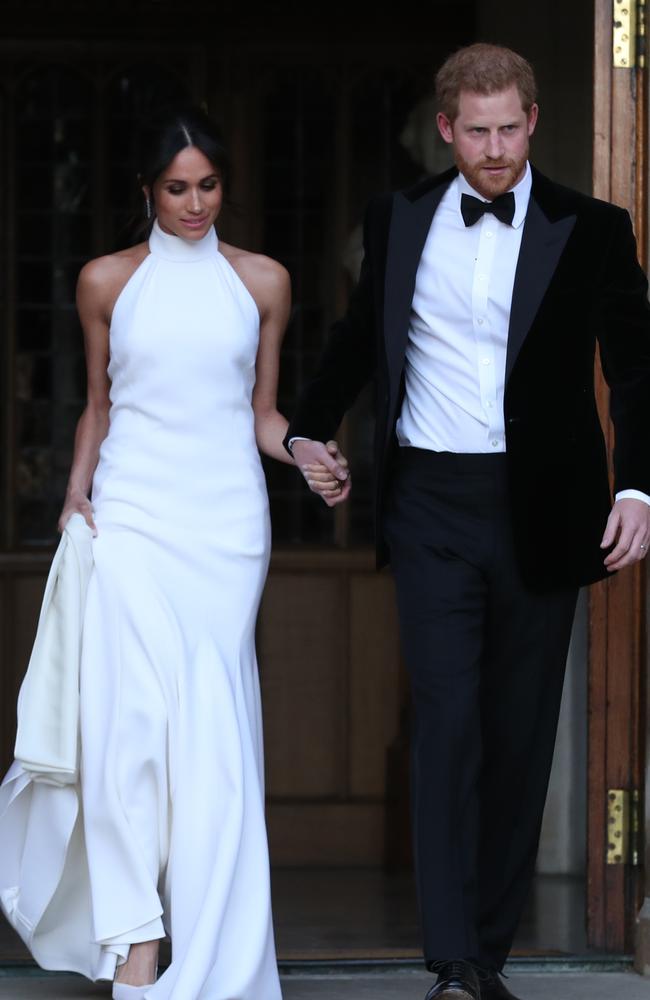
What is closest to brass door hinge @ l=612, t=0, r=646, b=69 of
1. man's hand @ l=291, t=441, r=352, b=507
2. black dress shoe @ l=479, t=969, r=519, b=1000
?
man's hand @ l=291, t=441, r=352, b=507

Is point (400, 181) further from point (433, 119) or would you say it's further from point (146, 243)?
point (146, 243)

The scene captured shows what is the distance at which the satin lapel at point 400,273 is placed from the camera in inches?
176

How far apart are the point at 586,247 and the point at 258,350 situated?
94 cm

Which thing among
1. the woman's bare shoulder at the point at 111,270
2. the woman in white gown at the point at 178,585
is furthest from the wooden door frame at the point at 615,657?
the woman's bare shoulder at the point at 111,270

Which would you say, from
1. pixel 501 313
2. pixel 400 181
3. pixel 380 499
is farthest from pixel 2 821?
pixel 400 181

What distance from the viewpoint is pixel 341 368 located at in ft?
15.3

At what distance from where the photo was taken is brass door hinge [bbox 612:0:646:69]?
5215mm

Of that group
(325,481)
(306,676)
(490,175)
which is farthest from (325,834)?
(490,175)

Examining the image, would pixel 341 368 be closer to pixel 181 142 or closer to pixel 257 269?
pixel 257 269

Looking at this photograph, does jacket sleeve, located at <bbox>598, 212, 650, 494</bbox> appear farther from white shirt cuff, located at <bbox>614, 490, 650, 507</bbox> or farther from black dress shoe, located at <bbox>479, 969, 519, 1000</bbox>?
black dress shoe, located at <bbox>479, 969, 519, 1000</bbox>

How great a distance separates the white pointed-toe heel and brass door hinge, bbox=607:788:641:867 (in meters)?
1.36

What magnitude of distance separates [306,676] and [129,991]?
118 inches

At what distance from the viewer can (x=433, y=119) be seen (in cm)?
728

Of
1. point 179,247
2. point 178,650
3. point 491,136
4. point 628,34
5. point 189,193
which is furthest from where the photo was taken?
point 628,34
